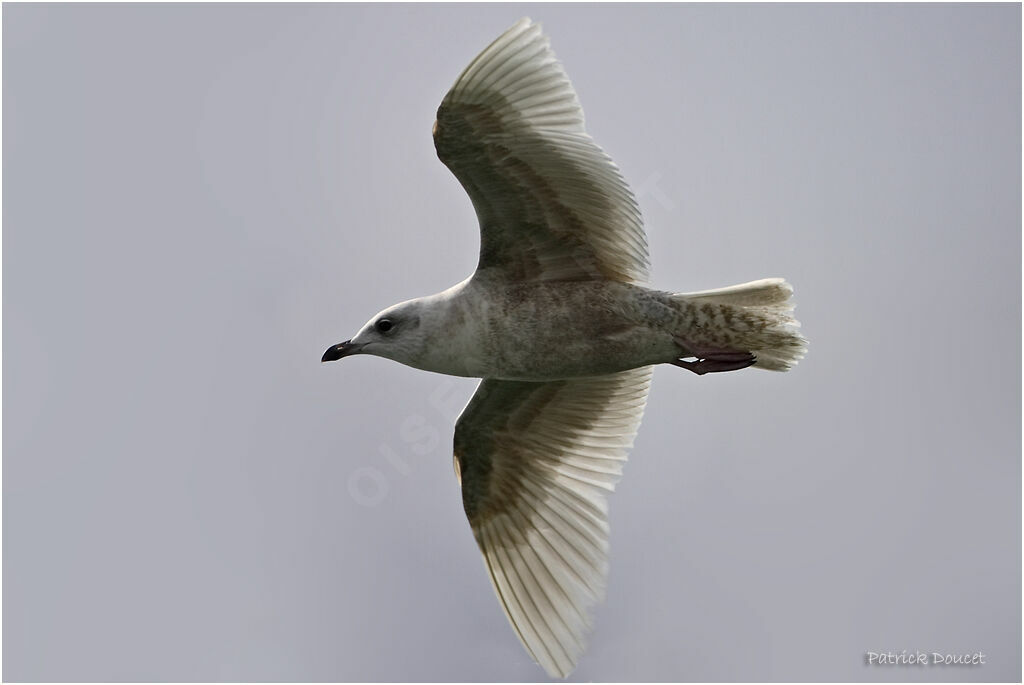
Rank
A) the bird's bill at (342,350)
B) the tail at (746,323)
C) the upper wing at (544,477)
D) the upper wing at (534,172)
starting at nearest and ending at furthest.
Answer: the upper wing at (534,172) < the tail at (746,323) < the bird's bill at (342,350) < the upper wing at (544,477)

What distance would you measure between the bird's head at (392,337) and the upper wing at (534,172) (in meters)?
0.52

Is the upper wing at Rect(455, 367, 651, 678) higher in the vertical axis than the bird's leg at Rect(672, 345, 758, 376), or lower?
lower

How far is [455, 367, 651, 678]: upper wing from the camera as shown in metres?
8.95

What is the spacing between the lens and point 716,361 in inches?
321

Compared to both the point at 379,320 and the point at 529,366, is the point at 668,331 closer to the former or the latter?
the point at 529,366

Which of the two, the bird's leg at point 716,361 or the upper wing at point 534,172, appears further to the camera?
the bird's leg at point 716,361

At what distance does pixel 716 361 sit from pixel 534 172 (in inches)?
61.6

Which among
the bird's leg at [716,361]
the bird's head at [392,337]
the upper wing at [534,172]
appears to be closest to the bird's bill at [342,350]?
the bird's head at [392,337]

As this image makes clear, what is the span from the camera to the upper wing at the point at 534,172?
7.60 m

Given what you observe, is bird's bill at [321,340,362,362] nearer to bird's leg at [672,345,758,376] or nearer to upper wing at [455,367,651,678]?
upper wing at [455,367,651,678]

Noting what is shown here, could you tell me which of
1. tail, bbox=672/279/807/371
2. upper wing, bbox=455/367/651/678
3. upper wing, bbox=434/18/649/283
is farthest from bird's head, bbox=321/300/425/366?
tail, bbox=672/279/807/371

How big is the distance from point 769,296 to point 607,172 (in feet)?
4.15

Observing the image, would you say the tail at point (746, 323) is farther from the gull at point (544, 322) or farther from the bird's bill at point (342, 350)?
the bird's bill at point (342, 350)

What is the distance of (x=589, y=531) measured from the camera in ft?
29.7
